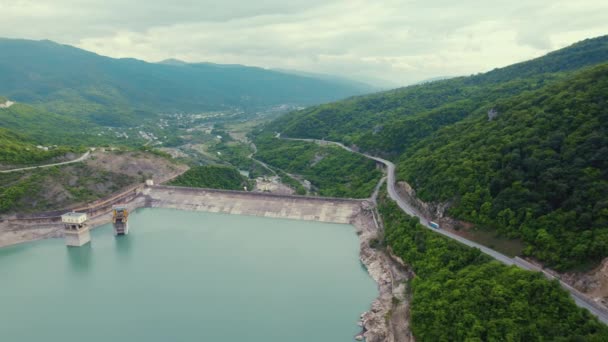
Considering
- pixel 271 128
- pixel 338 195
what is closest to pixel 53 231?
pixel 338 195

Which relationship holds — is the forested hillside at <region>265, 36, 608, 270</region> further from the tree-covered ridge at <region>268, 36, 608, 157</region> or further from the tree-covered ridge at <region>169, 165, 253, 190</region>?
the tree-covered ridge at <region>169, 165, 253, 190</region>

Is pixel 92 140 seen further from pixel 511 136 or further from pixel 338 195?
pixel 511 136

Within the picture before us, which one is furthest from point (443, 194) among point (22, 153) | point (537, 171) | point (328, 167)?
point (22, 153)

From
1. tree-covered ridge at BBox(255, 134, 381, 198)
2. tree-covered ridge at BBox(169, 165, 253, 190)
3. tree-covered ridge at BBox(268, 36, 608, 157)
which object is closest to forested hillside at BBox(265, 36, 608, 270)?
tree-covered ridge at BBox(255, 134, 381, 198)

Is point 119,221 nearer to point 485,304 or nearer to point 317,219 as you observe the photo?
point 317,219

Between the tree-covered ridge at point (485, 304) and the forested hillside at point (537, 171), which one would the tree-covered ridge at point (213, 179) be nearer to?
the forested hillside at point (537, 171)

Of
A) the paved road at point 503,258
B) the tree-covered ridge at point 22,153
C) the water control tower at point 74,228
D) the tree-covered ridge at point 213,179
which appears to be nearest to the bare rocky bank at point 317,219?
the water control tower at point 74,228
